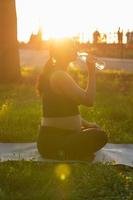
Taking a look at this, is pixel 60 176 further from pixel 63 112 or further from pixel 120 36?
pixel 120 36

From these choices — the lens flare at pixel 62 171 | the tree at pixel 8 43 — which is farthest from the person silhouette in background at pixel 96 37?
the lens flare at pixel 62 171

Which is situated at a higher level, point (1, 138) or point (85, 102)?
point (85, 102)

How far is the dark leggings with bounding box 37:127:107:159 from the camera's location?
7.18m

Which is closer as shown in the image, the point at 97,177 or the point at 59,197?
the point at 59,197

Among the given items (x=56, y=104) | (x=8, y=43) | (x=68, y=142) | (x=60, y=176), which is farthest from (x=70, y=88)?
(x=8, y=43)

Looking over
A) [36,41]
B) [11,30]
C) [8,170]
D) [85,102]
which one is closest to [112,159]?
[85,102]

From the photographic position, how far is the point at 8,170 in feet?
21.2

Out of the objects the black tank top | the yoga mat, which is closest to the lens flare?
the yoga mat

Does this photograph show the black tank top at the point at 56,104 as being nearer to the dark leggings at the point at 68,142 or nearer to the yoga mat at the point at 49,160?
the dark leggings at the point at 68,142

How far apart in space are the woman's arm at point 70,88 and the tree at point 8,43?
32.0 feet

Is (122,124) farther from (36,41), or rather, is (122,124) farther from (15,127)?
(36,41)

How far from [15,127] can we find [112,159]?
270cm

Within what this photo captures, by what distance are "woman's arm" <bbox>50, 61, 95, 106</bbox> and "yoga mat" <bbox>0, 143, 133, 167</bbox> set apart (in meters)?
0.79

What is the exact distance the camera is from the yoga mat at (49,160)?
7.36m
